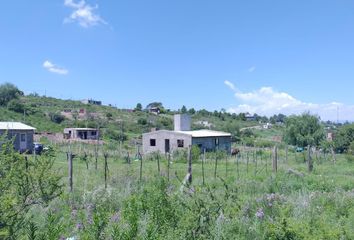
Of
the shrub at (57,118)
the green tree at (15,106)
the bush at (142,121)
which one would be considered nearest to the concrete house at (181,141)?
the shrub at (57,118)

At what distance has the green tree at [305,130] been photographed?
6247 cm

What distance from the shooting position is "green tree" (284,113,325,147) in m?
62.5

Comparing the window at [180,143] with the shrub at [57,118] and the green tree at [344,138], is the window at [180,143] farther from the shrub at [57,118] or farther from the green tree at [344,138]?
the shrub at [57,118]

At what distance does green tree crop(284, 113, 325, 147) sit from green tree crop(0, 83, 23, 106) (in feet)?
163

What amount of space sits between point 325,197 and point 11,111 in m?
68.5

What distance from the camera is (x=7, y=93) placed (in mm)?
81188

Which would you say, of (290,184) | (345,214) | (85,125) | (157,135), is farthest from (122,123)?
(345,214)

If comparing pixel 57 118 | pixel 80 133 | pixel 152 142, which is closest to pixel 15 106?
pixel 57 118

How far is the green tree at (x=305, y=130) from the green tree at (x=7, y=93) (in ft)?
163

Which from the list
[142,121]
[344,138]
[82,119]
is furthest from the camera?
[142,121]

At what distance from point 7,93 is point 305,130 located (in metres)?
54.6

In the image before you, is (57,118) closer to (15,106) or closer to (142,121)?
(15,106)

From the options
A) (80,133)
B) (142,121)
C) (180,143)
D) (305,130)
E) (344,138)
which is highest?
(142,121)

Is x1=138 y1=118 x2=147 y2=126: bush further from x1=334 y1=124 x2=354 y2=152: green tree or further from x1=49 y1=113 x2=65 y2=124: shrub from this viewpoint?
x1=334 y1=124 x2=354 y2=152: green tree
